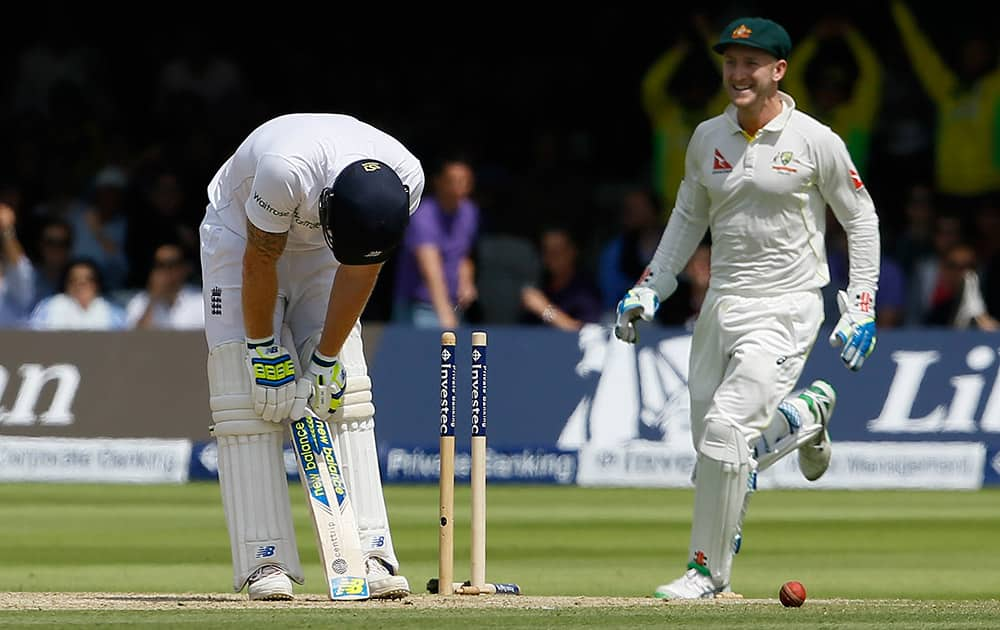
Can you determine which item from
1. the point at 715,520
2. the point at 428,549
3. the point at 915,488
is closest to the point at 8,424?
the point at 428,549

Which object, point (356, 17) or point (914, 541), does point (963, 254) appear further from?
point (356, 17)

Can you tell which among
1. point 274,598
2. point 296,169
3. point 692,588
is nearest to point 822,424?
point 692,588

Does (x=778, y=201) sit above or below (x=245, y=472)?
above

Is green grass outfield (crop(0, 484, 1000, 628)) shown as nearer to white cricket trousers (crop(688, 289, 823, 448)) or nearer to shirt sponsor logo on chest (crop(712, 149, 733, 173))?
white cricket trousers (crop(688, 289, 823, 448))

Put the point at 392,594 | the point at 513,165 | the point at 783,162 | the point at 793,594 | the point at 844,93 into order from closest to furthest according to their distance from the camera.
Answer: the point at 793,594 < the point at 392,594 < the point at 783,162 < the point at 844,93 < the point at 513,165

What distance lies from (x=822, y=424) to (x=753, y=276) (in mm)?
783

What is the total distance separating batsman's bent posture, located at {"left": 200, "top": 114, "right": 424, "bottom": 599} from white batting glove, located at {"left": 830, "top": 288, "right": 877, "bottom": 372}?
1770mm

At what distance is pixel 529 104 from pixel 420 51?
1.84m

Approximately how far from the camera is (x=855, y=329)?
23.6 ft

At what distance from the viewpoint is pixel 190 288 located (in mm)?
13672

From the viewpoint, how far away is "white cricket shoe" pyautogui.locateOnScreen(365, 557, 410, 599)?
Answer: 21.3 ft

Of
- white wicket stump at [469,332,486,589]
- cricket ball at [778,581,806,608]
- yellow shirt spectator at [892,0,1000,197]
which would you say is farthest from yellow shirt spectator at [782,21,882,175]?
cricket ball at [778,581,806,608]

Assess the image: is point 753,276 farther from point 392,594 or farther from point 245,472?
point 245,472

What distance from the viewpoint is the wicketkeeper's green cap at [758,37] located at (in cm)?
707
